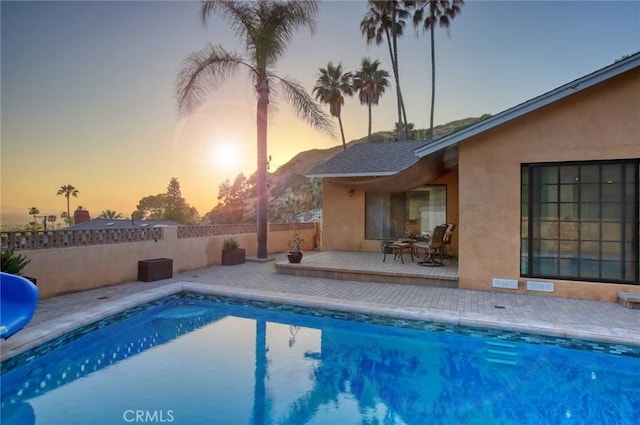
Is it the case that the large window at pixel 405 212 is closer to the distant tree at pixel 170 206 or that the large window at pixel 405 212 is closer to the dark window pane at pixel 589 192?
the dark window pane at pixel 589 192

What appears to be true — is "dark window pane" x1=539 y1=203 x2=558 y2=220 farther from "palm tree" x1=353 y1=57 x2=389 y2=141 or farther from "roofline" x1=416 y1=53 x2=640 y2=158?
"palm tree" x1=353 y1=57 x2=389 y2=141

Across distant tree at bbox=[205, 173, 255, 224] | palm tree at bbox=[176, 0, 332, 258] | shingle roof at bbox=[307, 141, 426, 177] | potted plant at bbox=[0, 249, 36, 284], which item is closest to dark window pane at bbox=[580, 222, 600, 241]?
shingle roof at bbox=[307, 141, 426, 177]

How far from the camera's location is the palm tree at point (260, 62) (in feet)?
41.2

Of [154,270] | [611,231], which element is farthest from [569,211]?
[154,270]

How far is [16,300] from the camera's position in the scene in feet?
16.8

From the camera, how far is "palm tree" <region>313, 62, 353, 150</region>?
31.0m

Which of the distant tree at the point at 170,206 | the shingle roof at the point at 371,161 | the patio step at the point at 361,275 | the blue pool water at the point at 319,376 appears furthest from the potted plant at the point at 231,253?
the distant tree at the point at 170,206

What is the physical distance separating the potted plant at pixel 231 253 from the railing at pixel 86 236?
0.56 m

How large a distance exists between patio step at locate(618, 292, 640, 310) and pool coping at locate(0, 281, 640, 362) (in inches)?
61.2

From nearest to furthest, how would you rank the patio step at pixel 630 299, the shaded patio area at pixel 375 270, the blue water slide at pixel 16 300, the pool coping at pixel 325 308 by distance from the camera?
the blue water slide at pixel 16 300, the pool coping at pixel 325 308, the patio step at pixel 630 299, the shaded patio area at pixel 375 270

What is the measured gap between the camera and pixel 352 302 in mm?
7375

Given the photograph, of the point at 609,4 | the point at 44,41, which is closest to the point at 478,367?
the point at 44,41

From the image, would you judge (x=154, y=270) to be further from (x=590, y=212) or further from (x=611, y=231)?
(x=611, y=231)

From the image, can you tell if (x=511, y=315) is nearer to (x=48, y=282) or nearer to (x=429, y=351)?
(x=429, y=351)
